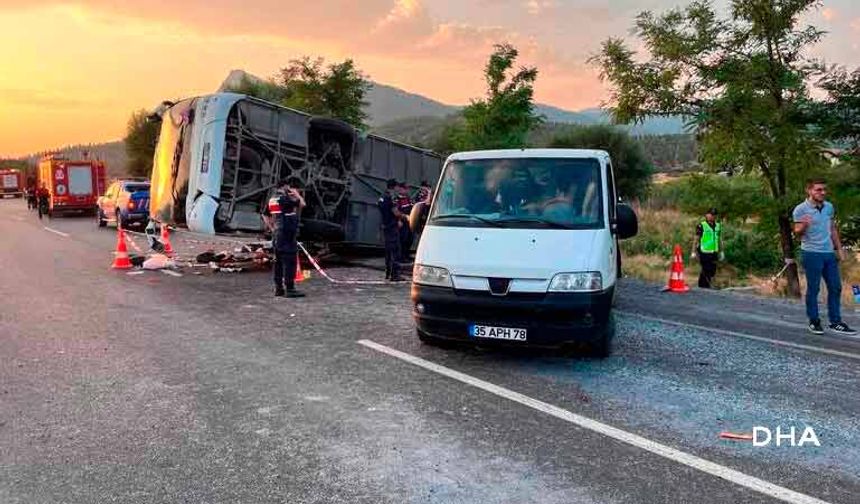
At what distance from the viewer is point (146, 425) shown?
450 centimetres

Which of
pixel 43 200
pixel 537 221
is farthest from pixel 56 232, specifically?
pixel 537 221

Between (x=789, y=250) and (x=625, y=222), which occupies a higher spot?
(x=625, y=222)

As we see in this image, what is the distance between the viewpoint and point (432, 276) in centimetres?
591

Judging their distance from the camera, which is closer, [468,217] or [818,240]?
[468,217]

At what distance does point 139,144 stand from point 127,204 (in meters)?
38.1

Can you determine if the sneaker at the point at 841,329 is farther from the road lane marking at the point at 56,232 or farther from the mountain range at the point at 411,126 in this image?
the road lane marking at the point at 56,232

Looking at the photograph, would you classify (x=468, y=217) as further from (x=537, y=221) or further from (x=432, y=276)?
(x=432, y=276)

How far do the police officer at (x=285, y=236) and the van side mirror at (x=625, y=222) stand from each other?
4.85m

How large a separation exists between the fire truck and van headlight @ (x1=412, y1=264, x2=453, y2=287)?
2955 centimetres

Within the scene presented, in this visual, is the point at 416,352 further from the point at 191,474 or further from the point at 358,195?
the point at 358,195

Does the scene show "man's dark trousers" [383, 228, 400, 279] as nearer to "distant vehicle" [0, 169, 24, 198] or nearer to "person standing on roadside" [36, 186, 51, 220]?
"person standing on roadside" [36, 186, 51, 220]

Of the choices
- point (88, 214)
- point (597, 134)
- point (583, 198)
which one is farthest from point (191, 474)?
point (597, 134)

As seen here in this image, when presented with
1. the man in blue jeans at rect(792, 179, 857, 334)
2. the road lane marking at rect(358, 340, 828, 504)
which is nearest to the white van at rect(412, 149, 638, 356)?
the road lane marking at rect(358, 340, 828, 504)

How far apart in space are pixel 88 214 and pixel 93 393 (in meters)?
32.3
